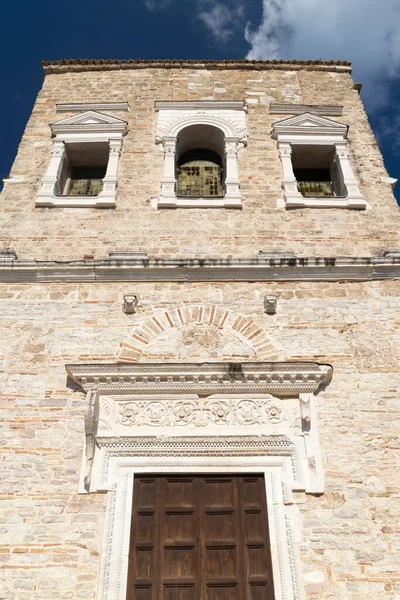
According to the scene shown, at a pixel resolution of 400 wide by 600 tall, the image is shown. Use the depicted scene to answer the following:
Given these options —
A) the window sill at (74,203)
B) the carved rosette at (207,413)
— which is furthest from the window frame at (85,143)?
the carved rosette at (207,413)

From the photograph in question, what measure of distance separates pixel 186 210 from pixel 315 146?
264 cm

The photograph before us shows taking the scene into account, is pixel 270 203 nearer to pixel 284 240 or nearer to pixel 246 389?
pixel 284 240

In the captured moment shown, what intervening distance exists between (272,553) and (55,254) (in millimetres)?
4664

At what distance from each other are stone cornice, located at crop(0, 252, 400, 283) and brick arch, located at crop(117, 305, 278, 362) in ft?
1.65

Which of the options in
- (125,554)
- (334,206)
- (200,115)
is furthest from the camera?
(200,115)

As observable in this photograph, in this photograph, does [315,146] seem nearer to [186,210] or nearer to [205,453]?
[186,210]

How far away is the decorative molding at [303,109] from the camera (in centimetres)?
1005

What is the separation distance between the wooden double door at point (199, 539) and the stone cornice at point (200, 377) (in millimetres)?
964

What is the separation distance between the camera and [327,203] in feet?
28.1

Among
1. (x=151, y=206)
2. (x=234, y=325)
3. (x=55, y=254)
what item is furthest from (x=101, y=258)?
(x=234, y=325)

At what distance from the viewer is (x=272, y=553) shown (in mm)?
5484

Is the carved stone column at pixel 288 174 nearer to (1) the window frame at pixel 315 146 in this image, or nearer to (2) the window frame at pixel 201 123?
(1) the window frame at pixel 315 146

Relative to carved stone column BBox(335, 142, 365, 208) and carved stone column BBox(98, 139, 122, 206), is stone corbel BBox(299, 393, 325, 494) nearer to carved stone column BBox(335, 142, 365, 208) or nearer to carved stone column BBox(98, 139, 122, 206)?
carved stone column BBox(335, 142, 365, 208)

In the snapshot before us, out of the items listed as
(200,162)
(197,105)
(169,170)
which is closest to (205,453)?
(169,170)
